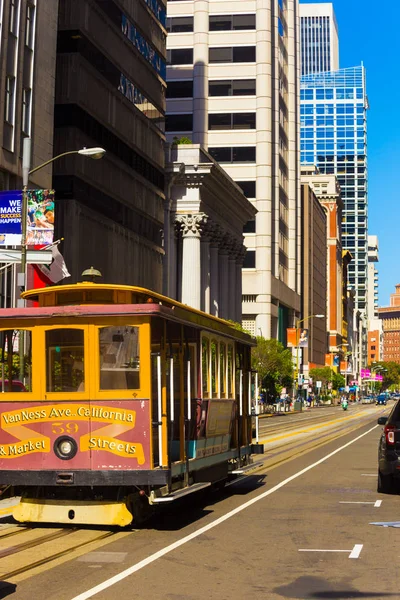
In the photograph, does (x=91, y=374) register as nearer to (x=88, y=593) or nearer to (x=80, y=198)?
(x=88, y=593)

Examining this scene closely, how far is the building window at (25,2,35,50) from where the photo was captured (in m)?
45.2

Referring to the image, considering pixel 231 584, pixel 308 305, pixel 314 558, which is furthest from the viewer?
pixel 308 305

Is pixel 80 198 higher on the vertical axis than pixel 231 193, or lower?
lower

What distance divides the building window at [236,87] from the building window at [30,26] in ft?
228

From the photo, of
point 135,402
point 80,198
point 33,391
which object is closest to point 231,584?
point 135,402

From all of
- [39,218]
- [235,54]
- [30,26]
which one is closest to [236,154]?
[235,54]

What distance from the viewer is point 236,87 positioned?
114500mm

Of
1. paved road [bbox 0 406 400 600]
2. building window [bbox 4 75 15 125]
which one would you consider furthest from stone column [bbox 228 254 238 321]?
paved road [bbox 0 406 400 600]

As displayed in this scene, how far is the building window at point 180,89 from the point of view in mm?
113975

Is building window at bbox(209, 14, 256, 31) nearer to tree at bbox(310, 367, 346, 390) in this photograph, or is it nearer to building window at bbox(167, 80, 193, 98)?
building window at bbox(167, 80, 193, 98)

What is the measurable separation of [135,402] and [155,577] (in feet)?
10.7

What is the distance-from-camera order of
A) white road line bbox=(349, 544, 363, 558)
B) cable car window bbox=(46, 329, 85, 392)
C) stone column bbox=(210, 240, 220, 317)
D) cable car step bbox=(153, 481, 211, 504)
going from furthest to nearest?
stone column bbox=(210, 240, 220, 317) → cable car window bbox=(46, 329, 85, 392) → cable car step bbox=(153, 481, 211, 504) → white road line bbox=(349, 544, 363, 558)

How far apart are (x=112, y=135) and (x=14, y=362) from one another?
47851 mm

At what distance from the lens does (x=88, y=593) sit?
8.97 m
